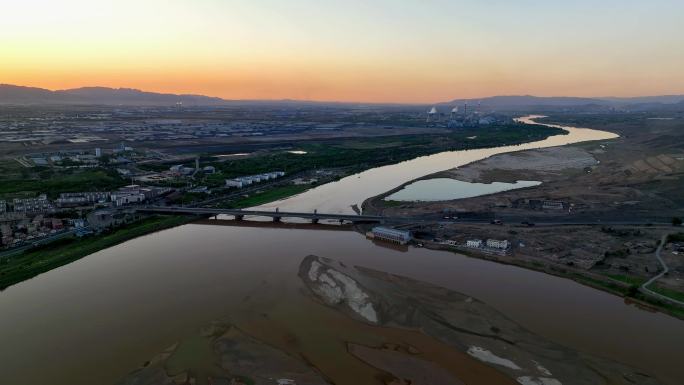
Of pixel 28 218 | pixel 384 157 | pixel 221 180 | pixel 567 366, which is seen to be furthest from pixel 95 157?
pixel 567 366

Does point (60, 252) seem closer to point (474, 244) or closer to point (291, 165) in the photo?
point (474, 244)

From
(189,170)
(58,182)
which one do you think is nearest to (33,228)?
(58,182)

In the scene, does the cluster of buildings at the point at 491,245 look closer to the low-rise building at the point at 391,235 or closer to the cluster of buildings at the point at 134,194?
the low-rise building at the point at 391,235

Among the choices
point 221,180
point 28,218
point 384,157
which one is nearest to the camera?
point 28,218

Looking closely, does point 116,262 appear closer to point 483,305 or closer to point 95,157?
point 483,305

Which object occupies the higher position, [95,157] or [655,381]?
[95,157]
